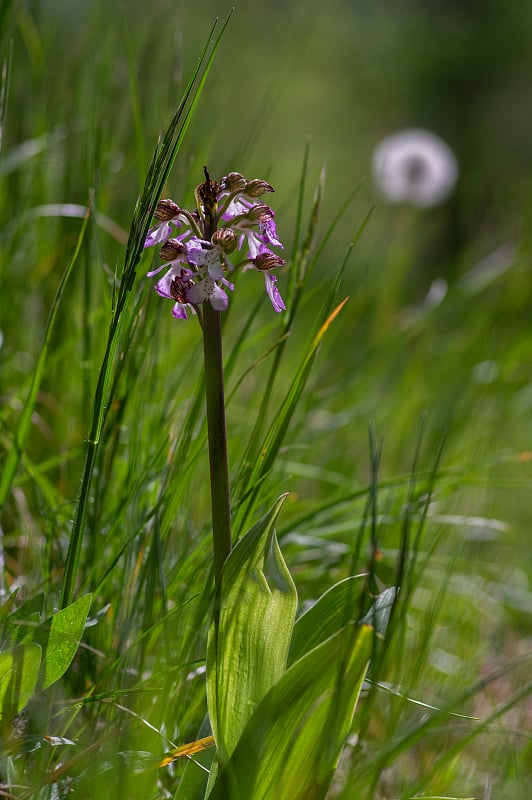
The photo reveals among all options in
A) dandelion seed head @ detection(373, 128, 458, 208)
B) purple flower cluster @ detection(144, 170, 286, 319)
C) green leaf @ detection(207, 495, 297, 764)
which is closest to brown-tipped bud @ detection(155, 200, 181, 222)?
purple flower cluster @ detection(144, 170, 286, 319)

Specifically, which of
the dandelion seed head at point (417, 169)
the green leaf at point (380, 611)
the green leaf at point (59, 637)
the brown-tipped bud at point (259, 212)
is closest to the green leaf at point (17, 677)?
the green leaf at point (59, 637)

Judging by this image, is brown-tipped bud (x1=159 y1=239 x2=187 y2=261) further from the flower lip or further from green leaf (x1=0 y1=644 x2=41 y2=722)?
green leaf (x1=0 y1=644 x2=41 y2=722)

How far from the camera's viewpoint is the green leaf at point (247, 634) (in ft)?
1.91

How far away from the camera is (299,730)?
0.57 m

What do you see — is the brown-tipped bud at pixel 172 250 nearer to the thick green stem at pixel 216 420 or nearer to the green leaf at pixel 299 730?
the thick green stem at pixel 216 420

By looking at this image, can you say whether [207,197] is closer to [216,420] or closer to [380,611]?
[216,420]

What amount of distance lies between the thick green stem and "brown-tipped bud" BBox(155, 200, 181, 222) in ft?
0.30

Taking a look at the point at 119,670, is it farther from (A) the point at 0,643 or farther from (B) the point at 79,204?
(B) the point at 79,204

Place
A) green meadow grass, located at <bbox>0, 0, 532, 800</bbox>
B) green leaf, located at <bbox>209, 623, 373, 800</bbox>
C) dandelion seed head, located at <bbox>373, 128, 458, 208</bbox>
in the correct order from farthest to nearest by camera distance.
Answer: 1. dandelion seed head, located at <bbox>373, 128, 458, 208</bbox>
2. green meadow grass, located at <bbox>0, 0, 532, 800</bbox>
3. green leaf, located at <bbox>209, 623, 373, 800</bbox>

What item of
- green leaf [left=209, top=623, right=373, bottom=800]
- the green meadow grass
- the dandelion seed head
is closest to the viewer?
green leaf [left=209, top=623, right=373, bottom=800]

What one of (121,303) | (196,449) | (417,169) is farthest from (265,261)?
(417,169)

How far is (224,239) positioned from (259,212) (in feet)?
0.15

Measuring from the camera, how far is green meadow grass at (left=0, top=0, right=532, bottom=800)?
2.12 feet

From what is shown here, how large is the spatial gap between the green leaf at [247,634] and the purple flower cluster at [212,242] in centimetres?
17
